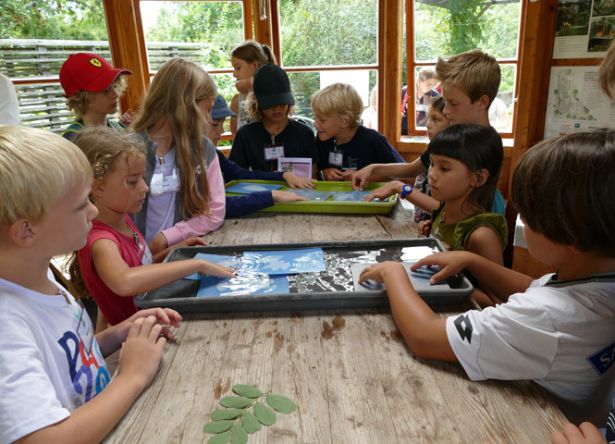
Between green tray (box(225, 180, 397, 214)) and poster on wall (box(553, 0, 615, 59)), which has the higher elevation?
poster on wall (box(553, 0, 615, 59))

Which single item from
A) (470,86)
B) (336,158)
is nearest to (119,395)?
(470,86)

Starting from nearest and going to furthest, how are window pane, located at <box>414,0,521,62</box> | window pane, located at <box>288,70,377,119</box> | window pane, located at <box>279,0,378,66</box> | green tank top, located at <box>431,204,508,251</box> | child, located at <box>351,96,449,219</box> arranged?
1. green tank top, located at <box>431,204,508,251</box>
2. child, located at <box>351,96,449,219</box>
3. window pane, located at <box>414,0,521,62</box>
4. window pane, located at <box>279,0,378,66</box>
5. window pane, located at <box>288,70,377,119</box>

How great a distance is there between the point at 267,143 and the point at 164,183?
96cm

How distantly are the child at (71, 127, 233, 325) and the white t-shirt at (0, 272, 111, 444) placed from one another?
188mm

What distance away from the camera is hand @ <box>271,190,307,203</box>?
76.6 inches

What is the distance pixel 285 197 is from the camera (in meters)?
1.96

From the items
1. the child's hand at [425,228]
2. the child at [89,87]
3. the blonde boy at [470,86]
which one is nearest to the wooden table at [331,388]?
the child's hand at [425,228]

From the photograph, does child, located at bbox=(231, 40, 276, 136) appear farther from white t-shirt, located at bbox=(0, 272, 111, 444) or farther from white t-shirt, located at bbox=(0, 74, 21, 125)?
white t-shirt, located at bbox=(0, 272, 111, 444)

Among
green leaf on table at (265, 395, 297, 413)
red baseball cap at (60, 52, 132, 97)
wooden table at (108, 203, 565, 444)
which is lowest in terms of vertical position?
wooden table at (108, 203, 565, 444)

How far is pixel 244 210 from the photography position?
1.94m

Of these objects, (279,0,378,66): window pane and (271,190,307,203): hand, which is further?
(279,0,378,66): window pane

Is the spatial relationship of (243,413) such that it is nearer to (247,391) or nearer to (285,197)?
(247,391)

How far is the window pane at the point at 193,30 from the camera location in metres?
4.23

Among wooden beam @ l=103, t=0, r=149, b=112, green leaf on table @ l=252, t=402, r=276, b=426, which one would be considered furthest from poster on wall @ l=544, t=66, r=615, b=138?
wooden beam @ l=103, t=0, r=149, b=112
